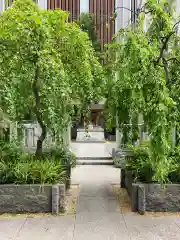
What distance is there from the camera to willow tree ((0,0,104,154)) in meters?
5.23

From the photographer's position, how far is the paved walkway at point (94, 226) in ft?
14.1

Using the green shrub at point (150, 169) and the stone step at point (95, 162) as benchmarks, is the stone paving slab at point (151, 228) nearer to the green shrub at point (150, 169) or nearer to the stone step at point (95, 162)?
the green shrub at point (150, 169)

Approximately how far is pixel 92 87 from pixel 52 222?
358cm

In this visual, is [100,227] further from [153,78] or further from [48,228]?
[153,78]

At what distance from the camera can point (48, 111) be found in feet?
18.4

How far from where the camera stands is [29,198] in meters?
5.38

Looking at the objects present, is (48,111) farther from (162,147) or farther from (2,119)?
(162,147)

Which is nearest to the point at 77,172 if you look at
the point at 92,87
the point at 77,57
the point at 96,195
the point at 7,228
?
the point at 96,195

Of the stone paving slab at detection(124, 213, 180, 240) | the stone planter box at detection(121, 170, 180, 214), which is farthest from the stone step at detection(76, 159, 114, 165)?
the stone paving slab at detection(124, 213, 180, 240)

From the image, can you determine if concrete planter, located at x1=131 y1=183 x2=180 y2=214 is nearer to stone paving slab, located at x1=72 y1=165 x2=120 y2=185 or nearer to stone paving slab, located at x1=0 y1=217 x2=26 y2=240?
stone paving slab, located at x1=0 y1=217 x2=26 y2=240

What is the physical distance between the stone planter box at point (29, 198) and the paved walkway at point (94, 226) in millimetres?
325

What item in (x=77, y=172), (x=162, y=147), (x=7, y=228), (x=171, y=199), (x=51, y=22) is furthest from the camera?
(x=77, y=172)

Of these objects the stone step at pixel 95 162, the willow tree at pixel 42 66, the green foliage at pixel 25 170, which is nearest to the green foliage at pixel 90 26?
the stone step at pixel 95 162

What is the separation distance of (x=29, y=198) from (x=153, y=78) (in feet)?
11.4
